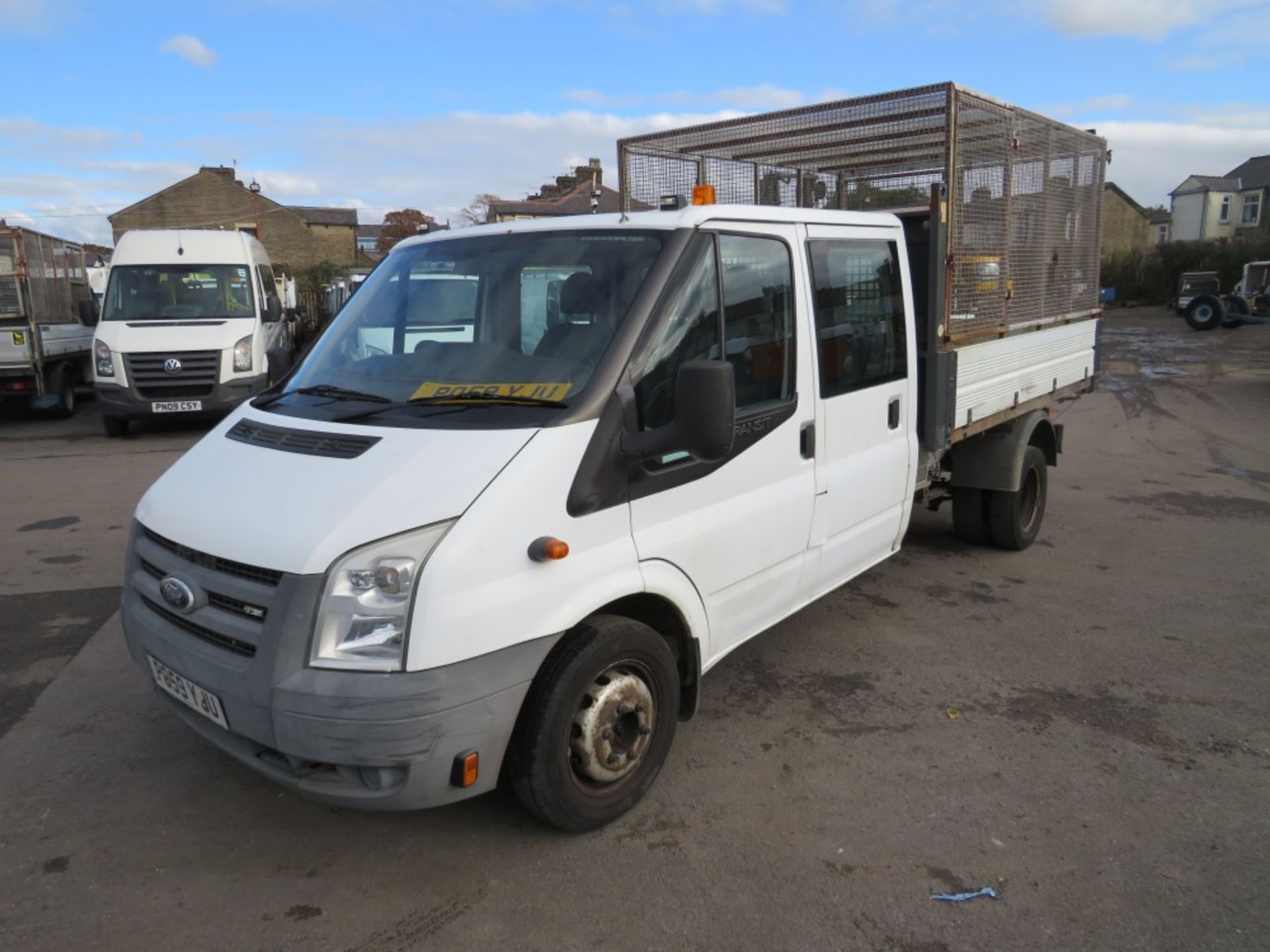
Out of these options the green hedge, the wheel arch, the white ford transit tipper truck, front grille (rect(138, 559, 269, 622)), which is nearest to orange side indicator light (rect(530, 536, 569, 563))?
the white ford transit tipper truck

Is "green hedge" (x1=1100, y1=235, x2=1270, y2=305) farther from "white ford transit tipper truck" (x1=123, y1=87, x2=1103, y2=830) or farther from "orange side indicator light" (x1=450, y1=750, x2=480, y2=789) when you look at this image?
"orange side indicator light" (x1=450, y1=750, x2=480, y2=789)

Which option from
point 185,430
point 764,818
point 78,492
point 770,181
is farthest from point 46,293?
point 764,818

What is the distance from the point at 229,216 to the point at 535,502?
6001cm

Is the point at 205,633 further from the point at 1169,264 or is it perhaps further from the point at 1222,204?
the point at 1222,204

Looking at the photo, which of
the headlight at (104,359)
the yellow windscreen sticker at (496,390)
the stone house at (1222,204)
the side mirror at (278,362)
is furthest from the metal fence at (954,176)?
the stone house at (1222,204)

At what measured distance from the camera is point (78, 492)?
28.5ft

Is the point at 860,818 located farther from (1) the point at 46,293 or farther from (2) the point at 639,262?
(1) the point at 46,293

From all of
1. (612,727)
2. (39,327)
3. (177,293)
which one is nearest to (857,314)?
(612,727)

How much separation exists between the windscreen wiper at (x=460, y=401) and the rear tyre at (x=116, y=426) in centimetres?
1045

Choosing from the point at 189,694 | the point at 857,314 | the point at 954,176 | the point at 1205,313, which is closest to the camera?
the point at 189,694

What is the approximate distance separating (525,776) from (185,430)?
11708mm

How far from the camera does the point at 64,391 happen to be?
14.0 meters

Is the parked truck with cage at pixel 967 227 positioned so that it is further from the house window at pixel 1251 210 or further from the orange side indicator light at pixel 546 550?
the house window at pixel 1251 210

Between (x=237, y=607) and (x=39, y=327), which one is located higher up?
(x=39, y=327)
